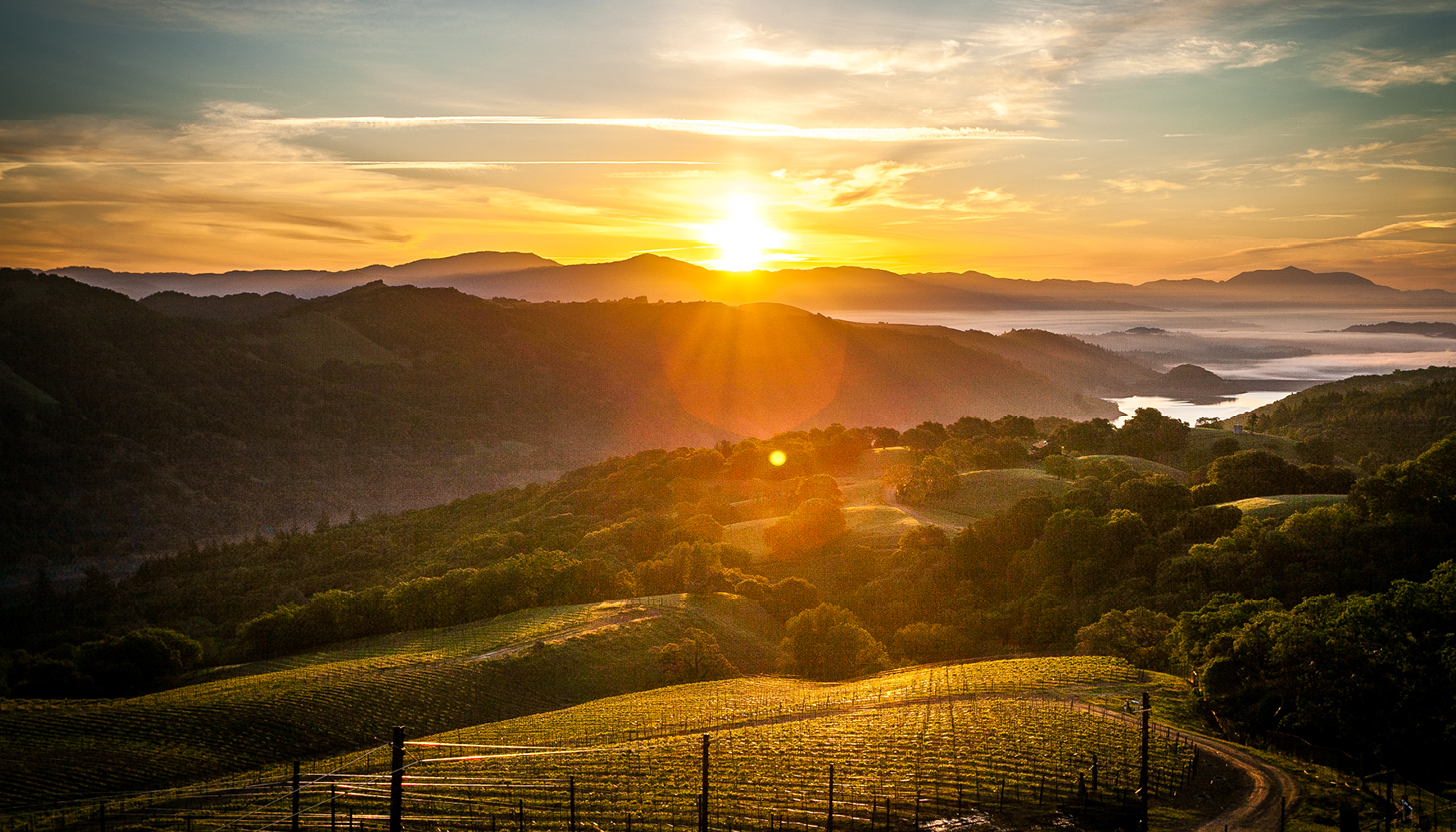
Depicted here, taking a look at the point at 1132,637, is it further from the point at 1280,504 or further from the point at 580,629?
the point at 580,629

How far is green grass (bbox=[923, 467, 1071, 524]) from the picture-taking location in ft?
359

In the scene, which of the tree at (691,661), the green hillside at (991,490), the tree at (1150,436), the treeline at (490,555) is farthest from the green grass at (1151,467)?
the tree at (691,661)

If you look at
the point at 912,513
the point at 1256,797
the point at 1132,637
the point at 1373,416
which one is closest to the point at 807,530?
the point at 912,513

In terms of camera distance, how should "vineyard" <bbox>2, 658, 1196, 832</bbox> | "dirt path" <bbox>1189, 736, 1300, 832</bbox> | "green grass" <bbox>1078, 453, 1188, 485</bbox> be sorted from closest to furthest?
→ "dirt path" <bbox>1189, 736, 1300, 832</bbox> < "vineyard" <bbox>2, 658, 1196, 832</bbox> < "green grass" <bbox>1078, 453, 1188, 485</bbox>

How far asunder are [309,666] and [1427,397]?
171m

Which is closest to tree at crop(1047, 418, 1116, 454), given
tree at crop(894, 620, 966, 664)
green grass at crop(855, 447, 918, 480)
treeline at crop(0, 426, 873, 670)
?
green grass at crop(855, 447, 918, 480)

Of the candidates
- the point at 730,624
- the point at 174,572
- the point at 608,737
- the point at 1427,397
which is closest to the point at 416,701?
the point at 608,737

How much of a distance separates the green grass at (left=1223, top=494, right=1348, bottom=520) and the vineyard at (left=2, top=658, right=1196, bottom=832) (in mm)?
36977

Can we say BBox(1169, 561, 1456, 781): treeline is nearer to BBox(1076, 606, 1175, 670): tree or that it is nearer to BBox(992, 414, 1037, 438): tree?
BBox(1076, 606, 1175, 670): tree

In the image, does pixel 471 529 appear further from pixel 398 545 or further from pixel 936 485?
pixel 936 485

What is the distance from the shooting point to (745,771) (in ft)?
122

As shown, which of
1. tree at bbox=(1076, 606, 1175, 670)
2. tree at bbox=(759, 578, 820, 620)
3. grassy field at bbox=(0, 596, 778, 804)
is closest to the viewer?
grassy field at bbox=(0, 596, 778, 804)

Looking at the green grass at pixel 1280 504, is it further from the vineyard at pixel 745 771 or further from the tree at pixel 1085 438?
the tree at pixel 1085 438

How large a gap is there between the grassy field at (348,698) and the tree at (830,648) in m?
4.08
